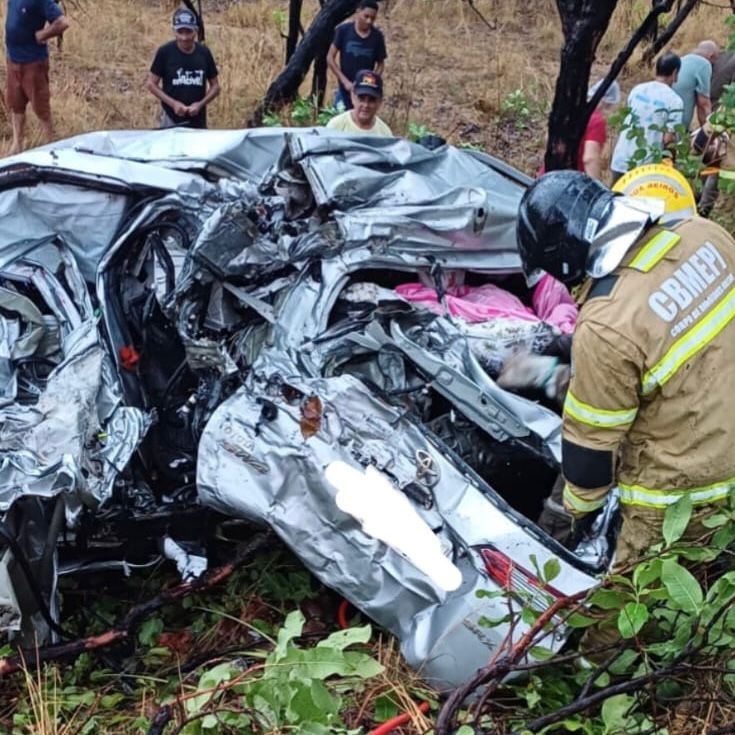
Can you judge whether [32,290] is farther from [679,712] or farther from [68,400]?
[679,712]

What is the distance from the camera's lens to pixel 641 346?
2.55 metres

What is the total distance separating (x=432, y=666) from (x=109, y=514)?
44.2 inches

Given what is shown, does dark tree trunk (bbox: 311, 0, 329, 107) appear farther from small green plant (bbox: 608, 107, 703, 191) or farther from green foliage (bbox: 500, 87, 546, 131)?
small green plant (bbox: 608, 107, 703, 191)

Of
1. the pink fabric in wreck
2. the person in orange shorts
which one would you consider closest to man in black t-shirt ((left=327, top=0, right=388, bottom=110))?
the person in orange shorts

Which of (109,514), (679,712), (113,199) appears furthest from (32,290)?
(679,712)

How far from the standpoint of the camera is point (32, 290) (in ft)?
12.3

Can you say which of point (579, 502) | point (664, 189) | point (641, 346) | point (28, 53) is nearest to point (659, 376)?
point (641, 346)

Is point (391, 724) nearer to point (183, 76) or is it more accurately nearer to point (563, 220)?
point (563, 220)

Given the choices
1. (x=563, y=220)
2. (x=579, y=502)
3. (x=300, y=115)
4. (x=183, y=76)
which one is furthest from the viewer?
(x=300, y=115)

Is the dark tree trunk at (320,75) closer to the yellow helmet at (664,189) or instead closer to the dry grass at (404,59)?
the dry grass at (404,59)

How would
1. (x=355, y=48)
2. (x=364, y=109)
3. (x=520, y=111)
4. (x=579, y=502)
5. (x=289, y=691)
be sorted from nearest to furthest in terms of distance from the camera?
1. (x=289, y=691)
2. (x=579, y=502)
3. (x=364, y=109)
4. (x=355, y=48)
5. (x=520, y=111)

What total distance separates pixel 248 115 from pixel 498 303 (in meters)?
6.35

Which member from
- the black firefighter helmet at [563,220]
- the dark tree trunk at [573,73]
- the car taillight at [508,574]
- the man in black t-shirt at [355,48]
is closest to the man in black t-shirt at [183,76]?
the man in black t-shirt at [355,48]

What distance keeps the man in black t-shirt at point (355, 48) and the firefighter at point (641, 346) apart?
5.59 m
